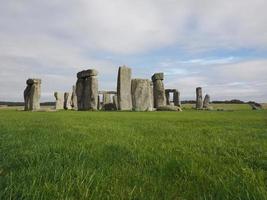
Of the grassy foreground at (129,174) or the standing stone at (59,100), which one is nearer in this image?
the grassy foreground at (129,174)

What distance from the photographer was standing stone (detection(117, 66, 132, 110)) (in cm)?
2717

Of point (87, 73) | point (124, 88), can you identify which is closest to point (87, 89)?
point (87, 73)

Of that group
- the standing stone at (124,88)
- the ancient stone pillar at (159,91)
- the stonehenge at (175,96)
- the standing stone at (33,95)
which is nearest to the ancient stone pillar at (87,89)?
the standing stone at (124,88)

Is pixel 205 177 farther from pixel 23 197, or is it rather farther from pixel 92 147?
pixel 92 147

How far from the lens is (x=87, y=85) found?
28234 mm

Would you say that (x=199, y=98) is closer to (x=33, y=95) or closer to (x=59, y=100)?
(x=59, y=100)

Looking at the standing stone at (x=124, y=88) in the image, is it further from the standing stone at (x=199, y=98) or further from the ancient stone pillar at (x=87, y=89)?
the standing stone at (x=199, y=98)

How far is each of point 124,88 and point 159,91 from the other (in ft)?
16.9

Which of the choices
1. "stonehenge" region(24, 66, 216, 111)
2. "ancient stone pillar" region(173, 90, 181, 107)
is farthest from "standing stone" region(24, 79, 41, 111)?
"ancient stone pillar" region(173, 90, 181, 107)

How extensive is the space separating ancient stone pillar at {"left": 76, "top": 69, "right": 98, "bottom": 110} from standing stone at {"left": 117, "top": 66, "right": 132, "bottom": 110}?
1.95 meters

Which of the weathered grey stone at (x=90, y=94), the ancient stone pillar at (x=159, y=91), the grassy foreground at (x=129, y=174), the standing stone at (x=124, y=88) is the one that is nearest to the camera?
the grassy foreground at (x=129, y=174)

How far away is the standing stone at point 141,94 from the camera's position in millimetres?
28094

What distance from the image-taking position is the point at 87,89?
28.0 m

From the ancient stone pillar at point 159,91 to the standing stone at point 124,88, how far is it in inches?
171
